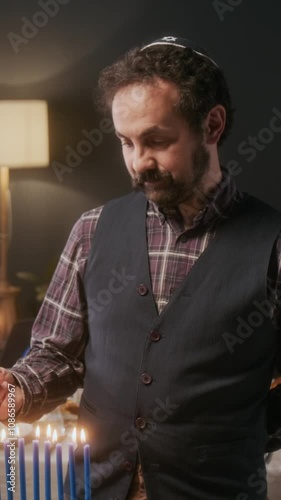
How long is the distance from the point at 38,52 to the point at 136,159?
255 centimetres

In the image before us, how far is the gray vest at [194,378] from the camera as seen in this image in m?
1.27

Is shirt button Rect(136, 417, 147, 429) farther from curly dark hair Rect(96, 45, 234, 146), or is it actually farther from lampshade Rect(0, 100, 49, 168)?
lampshade Rect(0, 100, 49, 168)

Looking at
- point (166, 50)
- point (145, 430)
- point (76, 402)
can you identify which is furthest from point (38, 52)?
point (145, 430)

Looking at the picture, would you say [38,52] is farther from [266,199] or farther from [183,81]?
[183,81]

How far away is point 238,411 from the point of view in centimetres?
128

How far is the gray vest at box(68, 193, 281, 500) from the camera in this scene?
1.27 m

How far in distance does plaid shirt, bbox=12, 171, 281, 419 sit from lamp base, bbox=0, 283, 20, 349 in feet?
6.68

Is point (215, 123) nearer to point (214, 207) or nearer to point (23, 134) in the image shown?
point (214, 207)

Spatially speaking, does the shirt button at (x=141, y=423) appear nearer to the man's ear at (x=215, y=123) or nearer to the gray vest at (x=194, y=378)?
the gray vest at (x=194, y=378)

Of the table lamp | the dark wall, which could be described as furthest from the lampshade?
the dark wall

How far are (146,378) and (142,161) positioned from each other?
384 millimetres

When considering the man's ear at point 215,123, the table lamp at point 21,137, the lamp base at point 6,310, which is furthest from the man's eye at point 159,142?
the lamp base at point 6,310

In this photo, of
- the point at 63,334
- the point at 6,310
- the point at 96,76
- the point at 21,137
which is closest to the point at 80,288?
the point at 63,334

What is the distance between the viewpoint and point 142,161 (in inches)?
49.1
